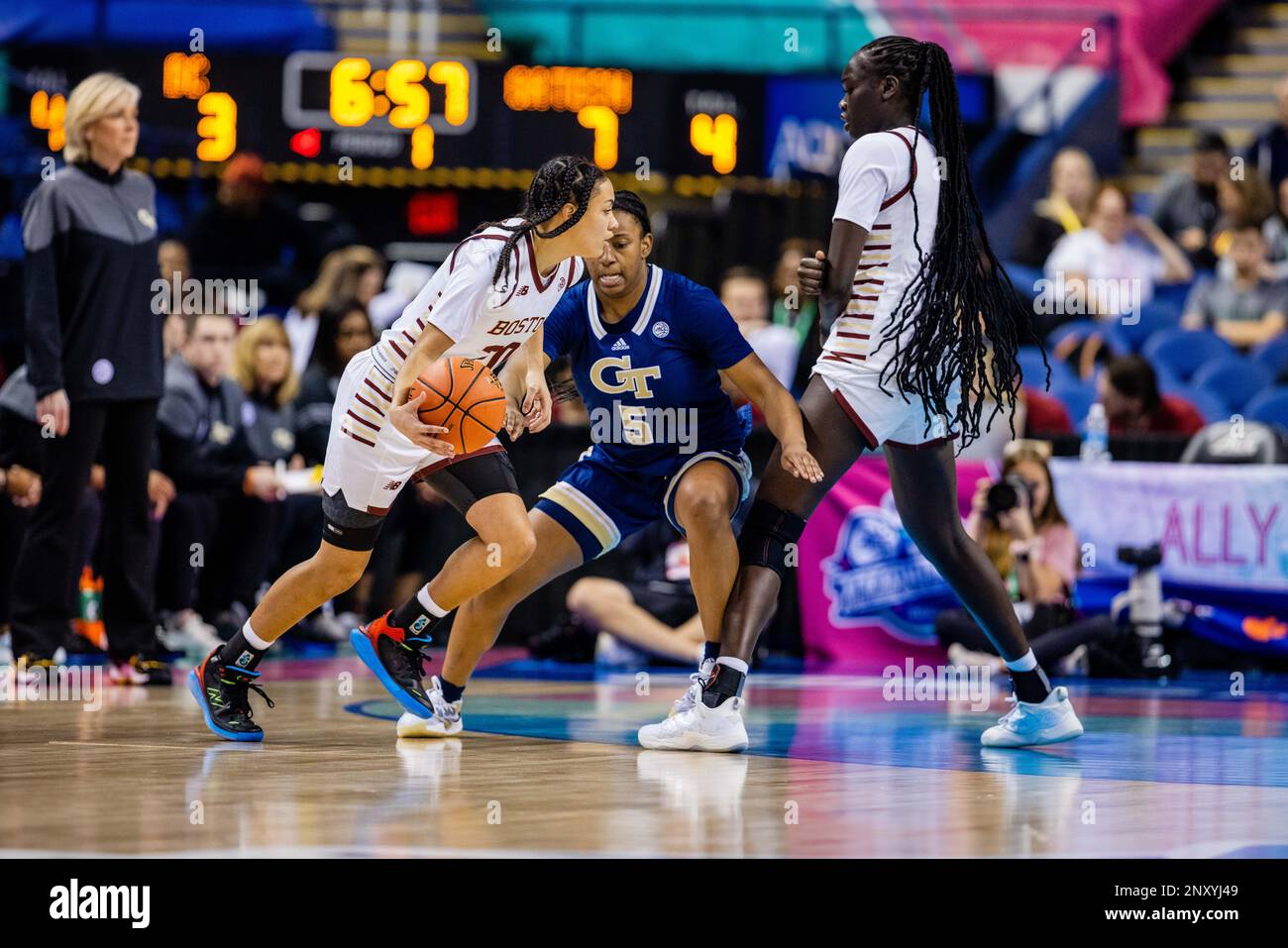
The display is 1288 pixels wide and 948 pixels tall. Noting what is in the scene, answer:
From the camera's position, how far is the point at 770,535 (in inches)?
202

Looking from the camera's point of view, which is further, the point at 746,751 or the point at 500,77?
the point at 500,77

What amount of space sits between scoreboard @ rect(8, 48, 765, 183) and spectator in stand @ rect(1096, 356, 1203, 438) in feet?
14.6

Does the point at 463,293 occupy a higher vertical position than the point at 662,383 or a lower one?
higher

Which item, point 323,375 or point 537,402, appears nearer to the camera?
point 537,402

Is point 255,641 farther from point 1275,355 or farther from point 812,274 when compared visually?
point 1275,355

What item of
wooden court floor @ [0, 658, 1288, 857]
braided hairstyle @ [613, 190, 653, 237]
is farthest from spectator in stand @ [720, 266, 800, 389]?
braided hairstyle @ [613, 190, 653, 237]

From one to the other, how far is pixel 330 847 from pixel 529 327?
2163 mm

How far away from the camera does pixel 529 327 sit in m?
5.16

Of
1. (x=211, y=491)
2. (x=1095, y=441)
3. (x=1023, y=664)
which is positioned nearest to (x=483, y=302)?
(x=1023, y=664)

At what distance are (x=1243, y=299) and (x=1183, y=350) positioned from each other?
2.59ft

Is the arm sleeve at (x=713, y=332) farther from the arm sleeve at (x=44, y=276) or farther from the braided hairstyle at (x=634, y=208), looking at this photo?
the arm sleeve at (x=44, y=276)

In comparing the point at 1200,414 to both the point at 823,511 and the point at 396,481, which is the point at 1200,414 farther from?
the point at 396,481

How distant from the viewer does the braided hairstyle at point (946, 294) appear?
511cm
